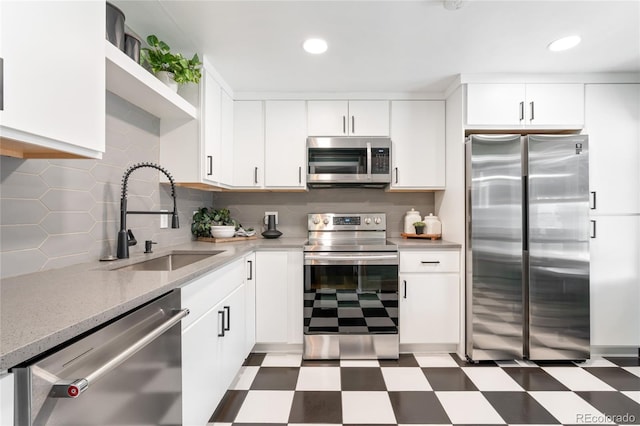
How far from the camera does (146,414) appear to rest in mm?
990

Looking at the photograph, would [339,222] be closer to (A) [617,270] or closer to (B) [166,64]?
(B) [166,64]

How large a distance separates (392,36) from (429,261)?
1.61m

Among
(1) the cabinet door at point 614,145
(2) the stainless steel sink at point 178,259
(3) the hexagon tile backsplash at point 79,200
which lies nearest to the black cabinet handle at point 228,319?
(2) the stainless steel sink at point 178,259

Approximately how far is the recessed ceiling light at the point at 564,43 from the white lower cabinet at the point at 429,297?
151cm

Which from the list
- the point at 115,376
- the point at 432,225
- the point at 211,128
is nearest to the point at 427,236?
the point at 432,225

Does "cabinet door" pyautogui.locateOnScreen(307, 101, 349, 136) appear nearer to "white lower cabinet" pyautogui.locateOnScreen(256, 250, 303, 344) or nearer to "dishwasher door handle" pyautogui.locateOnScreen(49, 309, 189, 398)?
"white lower cabinet" pyautogui.locateOnScreen(256, 250, 303, 344)

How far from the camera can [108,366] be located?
769mm

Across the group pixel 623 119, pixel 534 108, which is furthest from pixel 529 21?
pixel 623 119

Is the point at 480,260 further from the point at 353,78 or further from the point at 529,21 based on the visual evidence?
the point at 353,78

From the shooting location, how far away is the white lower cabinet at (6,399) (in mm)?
561

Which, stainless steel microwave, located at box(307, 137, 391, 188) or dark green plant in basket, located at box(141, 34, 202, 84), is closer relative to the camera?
dark green plant in basket, located at box(141, 34, 202, 84)

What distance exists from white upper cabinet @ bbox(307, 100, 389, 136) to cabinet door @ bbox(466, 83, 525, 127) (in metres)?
0.68

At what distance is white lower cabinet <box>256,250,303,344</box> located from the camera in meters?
2.45

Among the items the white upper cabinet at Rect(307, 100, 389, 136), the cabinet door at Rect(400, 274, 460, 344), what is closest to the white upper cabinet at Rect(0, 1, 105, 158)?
the white upper cabinet at Rect(307, 100, 389, 136)
